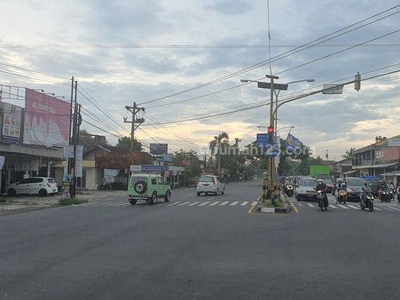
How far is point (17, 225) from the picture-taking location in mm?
15719

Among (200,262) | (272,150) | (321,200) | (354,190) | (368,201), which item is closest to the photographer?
(200,262)

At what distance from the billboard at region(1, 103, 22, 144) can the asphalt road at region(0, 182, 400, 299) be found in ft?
56.8

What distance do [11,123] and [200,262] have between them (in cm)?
2637

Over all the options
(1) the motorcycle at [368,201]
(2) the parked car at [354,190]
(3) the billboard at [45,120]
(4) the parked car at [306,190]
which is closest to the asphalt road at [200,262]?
(1) the motorcycle at [368,201]

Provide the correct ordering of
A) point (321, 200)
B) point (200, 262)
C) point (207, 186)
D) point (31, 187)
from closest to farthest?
point (200, 262) < point (321, 200) < point (31, 187) < point (207, 186)

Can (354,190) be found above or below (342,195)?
above

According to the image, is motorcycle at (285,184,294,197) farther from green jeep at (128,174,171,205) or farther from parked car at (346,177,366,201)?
green jeep at (128,174,171,205)

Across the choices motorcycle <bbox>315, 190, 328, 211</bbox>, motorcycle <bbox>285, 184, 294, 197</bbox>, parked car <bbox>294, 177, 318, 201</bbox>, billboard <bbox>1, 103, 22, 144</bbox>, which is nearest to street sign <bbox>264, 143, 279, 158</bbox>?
motorcycle <bbox>315, 190, 328, 211</bbox>

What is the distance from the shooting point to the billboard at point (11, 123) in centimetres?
3018

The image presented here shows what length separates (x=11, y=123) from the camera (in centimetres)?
3108

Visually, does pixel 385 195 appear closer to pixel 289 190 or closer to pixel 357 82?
pixel 289 190

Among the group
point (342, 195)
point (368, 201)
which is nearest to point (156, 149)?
point (342, 195)

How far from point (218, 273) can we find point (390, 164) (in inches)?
1936

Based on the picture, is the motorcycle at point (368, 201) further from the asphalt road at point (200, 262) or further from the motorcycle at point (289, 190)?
the motorcycle at point (289, 190)
